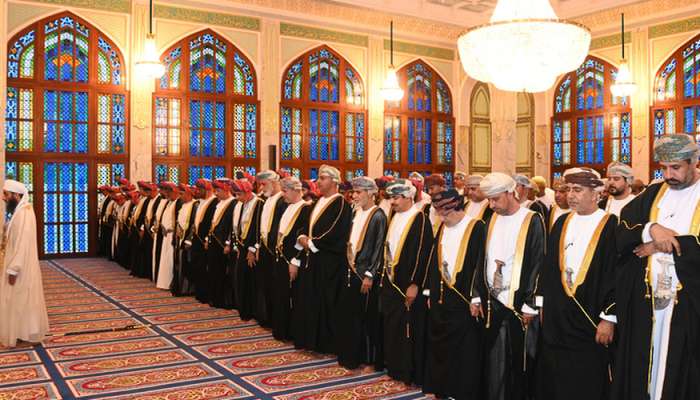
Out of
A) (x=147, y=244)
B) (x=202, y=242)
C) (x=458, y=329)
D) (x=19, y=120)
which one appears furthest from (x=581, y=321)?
(x=19, y=120)

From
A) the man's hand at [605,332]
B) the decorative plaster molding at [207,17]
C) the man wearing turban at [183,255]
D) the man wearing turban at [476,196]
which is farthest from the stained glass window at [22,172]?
the man's hand at [605,332]

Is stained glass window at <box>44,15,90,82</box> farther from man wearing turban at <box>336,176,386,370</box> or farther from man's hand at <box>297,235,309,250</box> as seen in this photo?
man wearing turban at <box>336,176,386,370</box>

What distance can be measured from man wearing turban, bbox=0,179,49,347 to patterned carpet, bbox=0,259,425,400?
150 millimetres

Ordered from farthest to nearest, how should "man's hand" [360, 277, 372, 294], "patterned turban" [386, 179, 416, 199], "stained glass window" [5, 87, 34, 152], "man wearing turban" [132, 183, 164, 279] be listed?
1. "stained glass window" [5, 87, 34, 152]
2. "man wearing turban" [132, 183, 164, 279]
3. "man's hand" [360, 277, 372, 294]
4. "patterned turban" [386, 179, 416, 199]

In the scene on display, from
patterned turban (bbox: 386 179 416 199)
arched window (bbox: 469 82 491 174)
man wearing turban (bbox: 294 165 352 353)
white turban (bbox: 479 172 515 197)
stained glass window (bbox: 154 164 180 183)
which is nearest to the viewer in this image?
white turban (bbox: 479 172 515 197)

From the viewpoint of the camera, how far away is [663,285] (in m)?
2.75

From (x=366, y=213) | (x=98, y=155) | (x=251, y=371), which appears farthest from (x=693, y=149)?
(x=98, y=155)

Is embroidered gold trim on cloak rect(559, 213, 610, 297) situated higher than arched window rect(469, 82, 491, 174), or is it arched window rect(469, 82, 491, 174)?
arched window rect(469, 82, 491, 174)

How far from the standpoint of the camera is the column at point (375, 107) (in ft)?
40.6

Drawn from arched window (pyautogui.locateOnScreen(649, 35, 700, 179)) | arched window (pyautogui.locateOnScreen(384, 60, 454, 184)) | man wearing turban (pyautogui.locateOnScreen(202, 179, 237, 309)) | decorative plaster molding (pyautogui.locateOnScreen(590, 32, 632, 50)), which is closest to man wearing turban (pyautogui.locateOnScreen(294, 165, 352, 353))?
man wearing turban (pyautogui.locateOnScreen(202, 179, 237, 309))

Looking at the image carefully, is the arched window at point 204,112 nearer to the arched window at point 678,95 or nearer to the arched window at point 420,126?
the arched window at point 420,126

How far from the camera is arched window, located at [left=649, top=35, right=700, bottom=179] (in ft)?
35.3

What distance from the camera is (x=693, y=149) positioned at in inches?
105

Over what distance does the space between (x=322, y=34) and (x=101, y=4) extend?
369 cm
